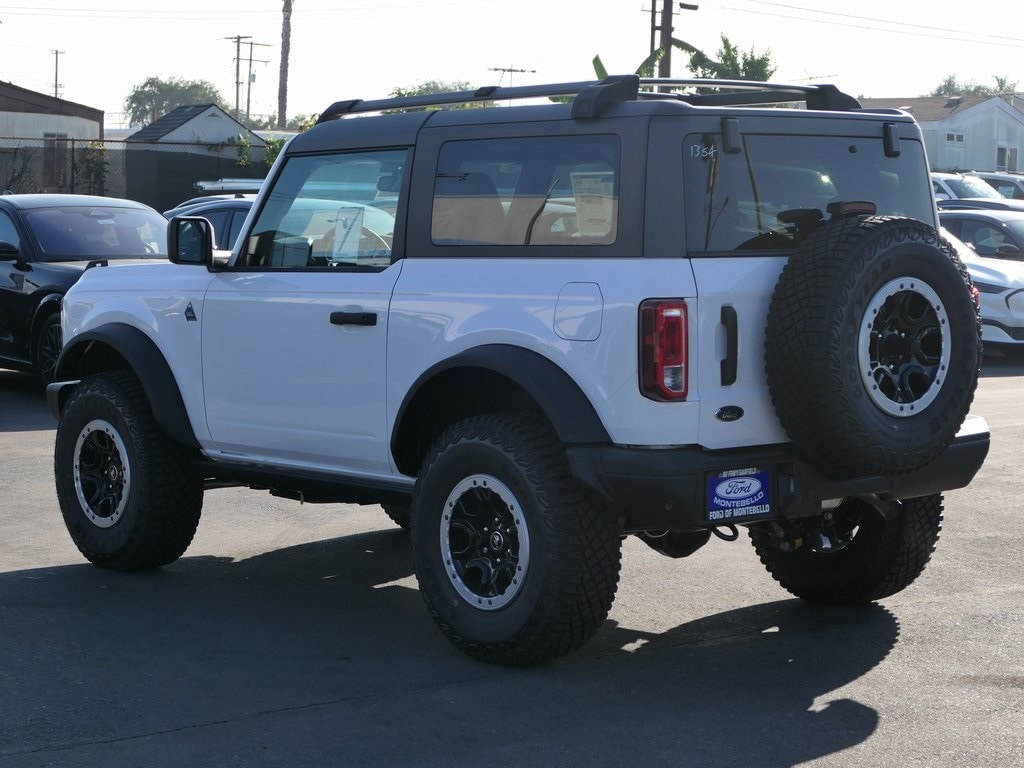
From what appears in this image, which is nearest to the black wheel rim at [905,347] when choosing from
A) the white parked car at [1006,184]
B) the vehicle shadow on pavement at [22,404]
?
the vehicle shadow on pavement at [22,404]

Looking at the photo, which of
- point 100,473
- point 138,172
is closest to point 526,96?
point 100,473

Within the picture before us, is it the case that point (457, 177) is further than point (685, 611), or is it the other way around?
point (685, 611)

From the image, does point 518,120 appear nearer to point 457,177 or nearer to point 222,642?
point 457,177

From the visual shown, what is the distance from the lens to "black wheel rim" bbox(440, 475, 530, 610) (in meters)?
5.50

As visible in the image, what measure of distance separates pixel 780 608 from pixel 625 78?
2.41m

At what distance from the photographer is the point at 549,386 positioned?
5.29 m

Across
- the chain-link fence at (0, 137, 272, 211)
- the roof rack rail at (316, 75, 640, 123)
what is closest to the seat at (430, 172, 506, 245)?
the roof rack rail at (316, 75, 640, 123)

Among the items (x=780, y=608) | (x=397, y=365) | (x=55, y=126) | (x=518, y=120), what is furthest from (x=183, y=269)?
(x=55, y=126)

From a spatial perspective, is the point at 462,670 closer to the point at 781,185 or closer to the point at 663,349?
the point at 663,349

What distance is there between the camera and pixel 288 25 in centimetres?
5966

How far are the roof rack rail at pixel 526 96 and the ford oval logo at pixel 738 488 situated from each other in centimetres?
139

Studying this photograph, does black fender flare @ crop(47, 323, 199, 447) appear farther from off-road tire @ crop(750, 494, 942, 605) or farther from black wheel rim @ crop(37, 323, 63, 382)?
black wheel rim @ crop(37, 323, 63, 382)

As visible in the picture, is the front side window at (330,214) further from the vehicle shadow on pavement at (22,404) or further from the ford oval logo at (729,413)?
the vehicle shadow on pavement at (22,404)

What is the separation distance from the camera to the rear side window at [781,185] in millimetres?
5301
